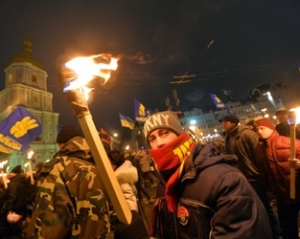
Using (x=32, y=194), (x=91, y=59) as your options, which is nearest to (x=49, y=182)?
(x=91, y=59)

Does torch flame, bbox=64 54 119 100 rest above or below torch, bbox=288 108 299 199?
above

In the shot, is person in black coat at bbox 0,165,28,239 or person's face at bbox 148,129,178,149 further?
person in black coat at bbox 0,165,28,239

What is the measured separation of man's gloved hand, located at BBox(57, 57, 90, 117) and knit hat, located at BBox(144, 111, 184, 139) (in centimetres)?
90

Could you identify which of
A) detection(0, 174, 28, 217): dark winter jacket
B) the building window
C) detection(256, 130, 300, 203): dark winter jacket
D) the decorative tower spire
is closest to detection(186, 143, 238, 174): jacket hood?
detection(256, 130, 300, 203): dark winter jacket

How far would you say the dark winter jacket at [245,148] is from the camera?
473cm

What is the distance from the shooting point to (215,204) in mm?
1607

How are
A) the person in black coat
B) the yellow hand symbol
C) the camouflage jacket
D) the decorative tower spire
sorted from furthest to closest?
the decorative tower spire
the yellow hand symbol
the person in black coat
the camouflage jacket

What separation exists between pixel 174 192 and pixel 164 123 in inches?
31.7

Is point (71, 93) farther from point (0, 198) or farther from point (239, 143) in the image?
point (0, 198)

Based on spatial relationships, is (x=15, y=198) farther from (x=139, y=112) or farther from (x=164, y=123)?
(x=139, y=112)

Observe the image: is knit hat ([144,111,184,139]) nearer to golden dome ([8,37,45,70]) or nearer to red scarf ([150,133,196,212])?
red scarf ([150,133,196,212])

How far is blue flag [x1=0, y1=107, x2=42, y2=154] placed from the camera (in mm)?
7348

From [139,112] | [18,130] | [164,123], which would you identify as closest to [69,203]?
[164,123]

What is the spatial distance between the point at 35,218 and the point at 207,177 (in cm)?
190
